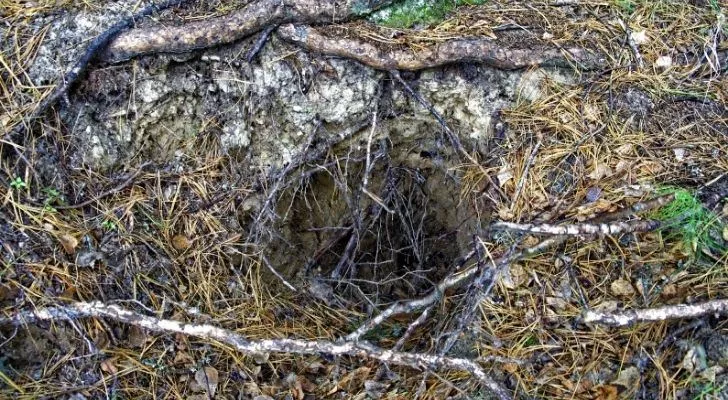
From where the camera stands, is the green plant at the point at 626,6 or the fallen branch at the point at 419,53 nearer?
the fallen branch at the point at 419,53

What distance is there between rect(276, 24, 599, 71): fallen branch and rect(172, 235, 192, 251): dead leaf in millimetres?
903

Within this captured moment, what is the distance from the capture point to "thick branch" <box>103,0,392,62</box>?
230 cm

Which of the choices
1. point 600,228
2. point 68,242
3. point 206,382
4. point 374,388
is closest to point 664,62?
point 600,228

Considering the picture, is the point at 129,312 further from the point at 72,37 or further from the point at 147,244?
the point at 72,37

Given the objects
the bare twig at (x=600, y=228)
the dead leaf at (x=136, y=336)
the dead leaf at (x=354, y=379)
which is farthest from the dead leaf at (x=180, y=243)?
the bare twig at (x=600, y=228)

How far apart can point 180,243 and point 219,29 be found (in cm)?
86

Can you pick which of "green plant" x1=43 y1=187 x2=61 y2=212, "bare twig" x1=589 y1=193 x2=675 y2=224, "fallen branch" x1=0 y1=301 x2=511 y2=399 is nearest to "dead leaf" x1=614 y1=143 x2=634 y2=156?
"bare twig" x1=589 y1=193 x2=675 y2=224

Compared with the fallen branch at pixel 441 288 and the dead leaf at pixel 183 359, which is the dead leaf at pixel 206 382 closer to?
the dead leaf at pixel 183 359

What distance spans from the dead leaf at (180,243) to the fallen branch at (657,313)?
1476 millimetres

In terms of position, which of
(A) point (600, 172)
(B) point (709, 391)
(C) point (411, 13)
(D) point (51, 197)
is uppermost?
(C) point (411, 13)

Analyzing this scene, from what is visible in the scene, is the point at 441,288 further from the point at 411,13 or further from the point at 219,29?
the point at 219,29

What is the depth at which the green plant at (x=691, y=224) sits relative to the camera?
2.04 m

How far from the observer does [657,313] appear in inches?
75.2

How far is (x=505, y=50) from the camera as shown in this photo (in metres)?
2.43
